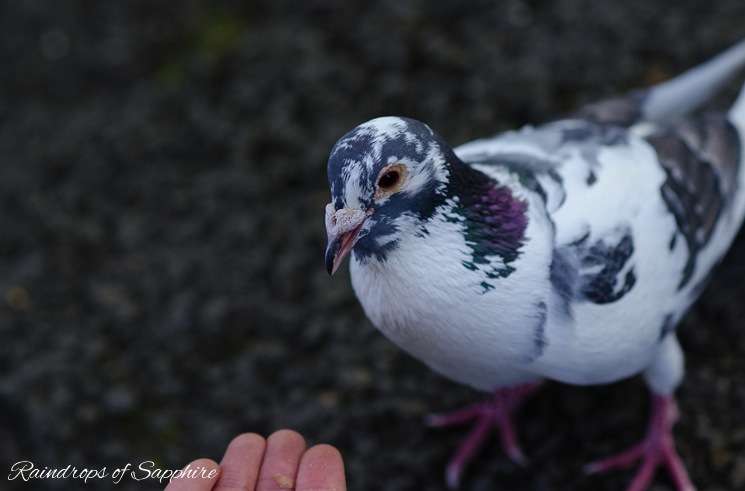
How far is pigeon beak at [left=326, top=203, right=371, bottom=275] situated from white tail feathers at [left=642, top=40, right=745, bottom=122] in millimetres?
1590


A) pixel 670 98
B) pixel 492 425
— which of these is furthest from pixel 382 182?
pixel 670 98

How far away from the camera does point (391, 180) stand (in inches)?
73.5

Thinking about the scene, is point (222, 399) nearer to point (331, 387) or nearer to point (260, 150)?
point (331, 387)

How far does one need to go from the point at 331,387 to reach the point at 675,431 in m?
1.31

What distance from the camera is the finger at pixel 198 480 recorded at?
2.10 meters

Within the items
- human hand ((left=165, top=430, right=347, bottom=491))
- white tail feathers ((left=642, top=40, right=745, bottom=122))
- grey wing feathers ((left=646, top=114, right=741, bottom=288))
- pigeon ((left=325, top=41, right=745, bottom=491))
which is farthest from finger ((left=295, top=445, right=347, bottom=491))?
white tail feathers ((left=642, top=40, right=745, bottom=122))

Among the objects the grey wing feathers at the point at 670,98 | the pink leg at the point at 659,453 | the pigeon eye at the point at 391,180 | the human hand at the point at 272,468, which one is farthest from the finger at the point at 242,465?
the grey wing feathers at the point at 670,98

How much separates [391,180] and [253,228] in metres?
1.84

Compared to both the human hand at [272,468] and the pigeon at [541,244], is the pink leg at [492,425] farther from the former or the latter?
the human hand at [272,468]

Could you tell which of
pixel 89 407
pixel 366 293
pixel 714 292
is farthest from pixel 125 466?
pixel 714 292

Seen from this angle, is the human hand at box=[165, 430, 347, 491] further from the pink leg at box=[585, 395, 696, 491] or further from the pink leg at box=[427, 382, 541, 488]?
the pink leg at box=[585, 395, 696, 491]

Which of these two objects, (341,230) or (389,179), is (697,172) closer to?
(389,179)

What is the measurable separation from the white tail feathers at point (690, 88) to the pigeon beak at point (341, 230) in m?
1.59

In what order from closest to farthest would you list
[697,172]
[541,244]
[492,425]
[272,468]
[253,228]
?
[541,244]
[272,468]
[697,172]
[492,425]
[253,228]
